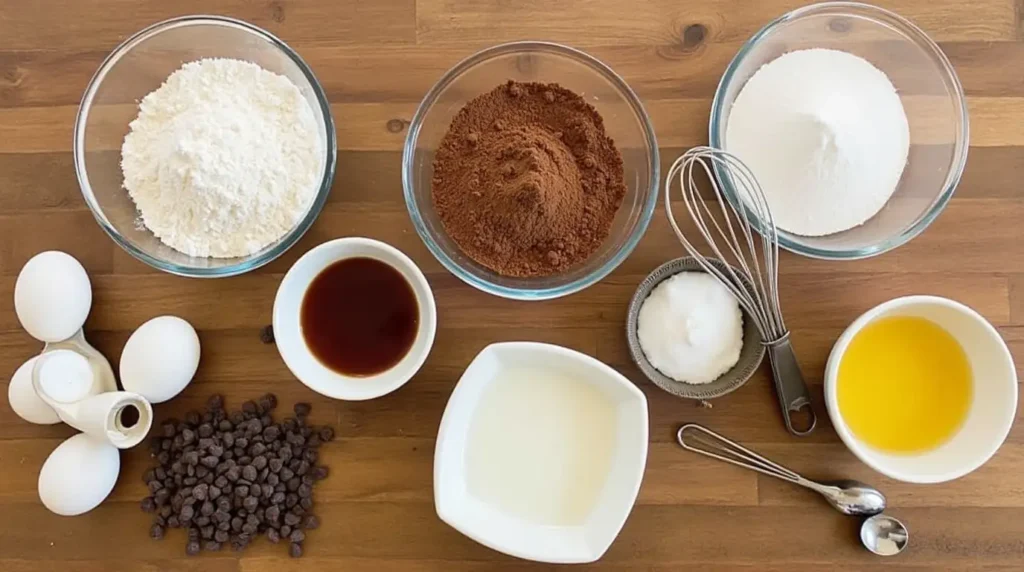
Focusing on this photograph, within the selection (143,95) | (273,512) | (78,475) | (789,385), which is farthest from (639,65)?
(78,475)

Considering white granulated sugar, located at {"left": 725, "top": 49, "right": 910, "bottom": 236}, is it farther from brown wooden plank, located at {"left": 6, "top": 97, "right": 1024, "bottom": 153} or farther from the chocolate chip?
the chocolate chip

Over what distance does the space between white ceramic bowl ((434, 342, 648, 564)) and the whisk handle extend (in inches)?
8.0

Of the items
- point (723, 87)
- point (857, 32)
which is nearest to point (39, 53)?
point (723, 87)

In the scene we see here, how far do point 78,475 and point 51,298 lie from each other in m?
0.24

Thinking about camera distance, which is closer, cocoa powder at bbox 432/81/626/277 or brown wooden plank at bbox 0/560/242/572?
cocoa powder at bbox 432/81/626/277

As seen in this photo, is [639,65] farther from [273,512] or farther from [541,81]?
[273,512]

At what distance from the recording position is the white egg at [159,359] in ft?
3.18

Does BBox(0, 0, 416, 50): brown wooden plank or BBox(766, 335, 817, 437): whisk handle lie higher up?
BBox(0, 0, 416, 50): brown wooden plank

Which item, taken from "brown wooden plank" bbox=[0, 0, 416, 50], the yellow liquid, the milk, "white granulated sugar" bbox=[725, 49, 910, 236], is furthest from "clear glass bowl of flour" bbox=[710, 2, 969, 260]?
"brown wooden plank" bbox=[0, 0, 416, 50]

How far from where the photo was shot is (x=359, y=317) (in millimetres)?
1025

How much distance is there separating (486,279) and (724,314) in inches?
12.7

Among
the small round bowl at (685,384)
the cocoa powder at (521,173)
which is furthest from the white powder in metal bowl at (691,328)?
the cocoa powder at (521,173)

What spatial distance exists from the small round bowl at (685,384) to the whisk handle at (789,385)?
0.9 inches

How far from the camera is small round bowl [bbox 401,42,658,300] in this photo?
0.99m
